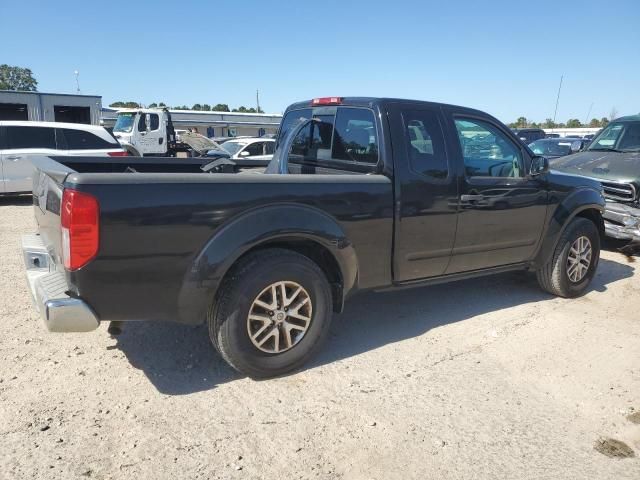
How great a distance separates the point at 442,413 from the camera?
9.88 ft

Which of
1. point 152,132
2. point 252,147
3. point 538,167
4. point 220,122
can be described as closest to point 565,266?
point 538,167

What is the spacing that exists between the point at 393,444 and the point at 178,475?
1.14 meters

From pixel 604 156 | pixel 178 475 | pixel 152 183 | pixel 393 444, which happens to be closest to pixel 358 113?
pixel 152 183

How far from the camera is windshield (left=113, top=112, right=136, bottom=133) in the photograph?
1831 cm

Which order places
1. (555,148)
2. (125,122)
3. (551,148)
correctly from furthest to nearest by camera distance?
(125,122)
(551,148)
(555,148)

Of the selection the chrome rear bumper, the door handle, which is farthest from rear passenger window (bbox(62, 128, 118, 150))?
the door handle

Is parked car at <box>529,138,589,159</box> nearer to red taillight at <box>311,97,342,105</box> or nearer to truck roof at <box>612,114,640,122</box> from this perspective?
truck roof at <box>612,114,640,122</box>

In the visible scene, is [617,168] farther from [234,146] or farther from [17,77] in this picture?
[17,77]

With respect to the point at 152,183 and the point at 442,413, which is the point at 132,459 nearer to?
the point at 152,183

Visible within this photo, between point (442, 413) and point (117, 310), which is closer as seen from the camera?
point (117, 310)

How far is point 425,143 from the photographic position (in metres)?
3.92

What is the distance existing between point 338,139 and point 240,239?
158 centimetres

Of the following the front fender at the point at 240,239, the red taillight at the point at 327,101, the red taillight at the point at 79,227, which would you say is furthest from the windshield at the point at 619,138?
the red taillight at the point at 79,227

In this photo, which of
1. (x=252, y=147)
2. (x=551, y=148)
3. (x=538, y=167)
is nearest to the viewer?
(x=538, y=167)
